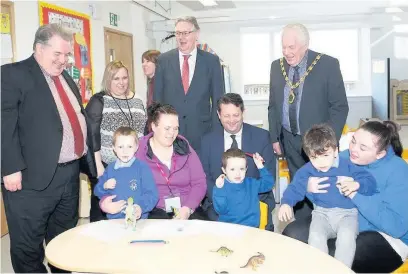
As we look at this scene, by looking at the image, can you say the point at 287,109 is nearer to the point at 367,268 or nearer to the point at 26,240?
the point at 367,268

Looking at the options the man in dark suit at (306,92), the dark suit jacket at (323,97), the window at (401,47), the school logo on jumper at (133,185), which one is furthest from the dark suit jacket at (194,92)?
the window at (401,47)

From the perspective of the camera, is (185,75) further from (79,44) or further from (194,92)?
(79,44)

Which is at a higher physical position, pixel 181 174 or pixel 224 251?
pixel 181 174

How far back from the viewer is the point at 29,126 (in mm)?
2350

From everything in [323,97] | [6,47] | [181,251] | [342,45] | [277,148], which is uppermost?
[342,45]

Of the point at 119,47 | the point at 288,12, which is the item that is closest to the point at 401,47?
the point at 288,12

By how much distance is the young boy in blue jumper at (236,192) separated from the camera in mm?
2568

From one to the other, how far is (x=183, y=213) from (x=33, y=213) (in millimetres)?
828

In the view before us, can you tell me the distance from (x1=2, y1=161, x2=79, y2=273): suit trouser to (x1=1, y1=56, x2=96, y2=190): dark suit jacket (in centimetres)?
7

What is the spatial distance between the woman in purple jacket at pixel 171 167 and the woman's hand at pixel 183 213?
10mm

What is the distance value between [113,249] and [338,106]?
73.5 inches

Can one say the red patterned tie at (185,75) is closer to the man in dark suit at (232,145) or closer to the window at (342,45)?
the man in dark suit at (232,145)

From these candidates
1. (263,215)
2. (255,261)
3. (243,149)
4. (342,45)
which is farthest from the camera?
(342,45)

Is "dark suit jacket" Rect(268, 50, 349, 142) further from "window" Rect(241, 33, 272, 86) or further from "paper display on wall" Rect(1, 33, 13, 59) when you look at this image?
"window" Rect(241, 33, 272, 86)
